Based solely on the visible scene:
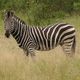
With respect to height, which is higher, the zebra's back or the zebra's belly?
the zebra's back

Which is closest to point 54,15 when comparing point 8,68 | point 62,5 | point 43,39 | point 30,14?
point 30,14

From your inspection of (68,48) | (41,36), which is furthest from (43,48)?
(68,48)

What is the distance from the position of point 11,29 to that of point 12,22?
208mm

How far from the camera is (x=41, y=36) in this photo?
10789mm

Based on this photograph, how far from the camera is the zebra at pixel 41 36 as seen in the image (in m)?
10.4

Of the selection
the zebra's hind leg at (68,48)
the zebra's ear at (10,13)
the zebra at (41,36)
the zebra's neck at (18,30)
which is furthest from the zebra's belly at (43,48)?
the zebra's ear at (10,13)

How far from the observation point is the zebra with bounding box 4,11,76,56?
1036 centimetres

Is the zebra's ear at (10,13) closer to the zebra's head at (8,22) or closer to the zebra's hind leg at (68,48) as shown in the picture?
the zebra's head at (8,22)

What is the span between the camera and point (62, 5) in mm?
22812

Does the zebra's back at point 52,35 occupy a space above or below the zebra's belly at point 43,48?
above

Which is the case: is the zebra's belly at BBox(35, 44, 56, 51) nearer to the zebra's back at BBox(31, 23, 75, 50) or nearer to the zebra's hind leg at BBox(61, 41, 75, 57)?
the zebra's back at BBox(31, 23, 75, 50)

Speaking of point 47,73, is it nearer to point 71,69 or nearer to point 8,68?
point 71,69

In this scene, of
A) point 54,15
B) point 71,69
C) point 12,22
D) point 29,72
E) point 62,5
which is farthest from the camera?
point 62,5

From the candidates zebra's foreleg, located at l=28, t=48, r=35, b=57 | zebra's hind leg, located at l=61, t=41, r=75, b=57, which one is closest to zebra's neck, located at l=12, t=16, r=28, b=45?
zebra's foreleg, located at l=28, t=48, r=35, b=57
